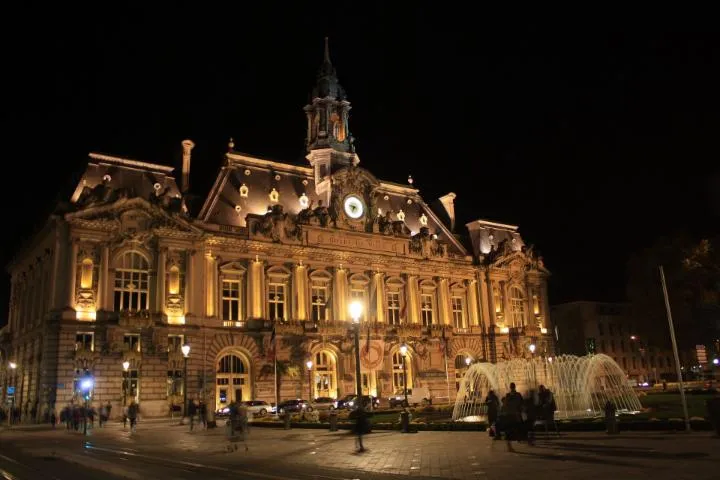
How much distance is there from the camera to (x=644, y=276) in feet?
191

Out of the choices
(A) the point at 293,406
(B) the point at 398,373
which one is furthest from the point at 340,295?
(A) the point at 293,406

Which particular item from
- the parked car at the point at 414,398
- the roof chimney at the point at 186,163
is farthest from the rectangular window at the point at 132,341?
the parked car at the point at 414,398

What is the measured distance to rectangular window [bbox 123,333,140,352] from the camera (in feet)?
151

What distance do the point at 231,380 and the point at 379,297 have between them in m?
16.0

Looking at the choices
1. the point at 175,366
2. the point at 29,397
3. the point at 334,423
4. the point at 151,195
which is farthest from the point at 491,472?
the point at 29,397

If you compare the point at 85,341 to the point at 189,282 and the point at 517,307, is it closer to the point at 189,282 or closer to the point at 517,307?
the point at 189,282

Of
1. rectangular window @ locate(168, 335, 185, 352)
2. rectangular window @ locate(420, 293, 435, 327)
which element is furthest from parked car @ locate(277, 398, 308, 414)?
rectangular window @ locate(420, 293, 435, 327)

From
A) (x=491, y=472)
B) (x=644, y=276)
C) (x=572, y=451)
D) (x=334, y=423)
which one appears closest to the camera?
(x=491, y=472)

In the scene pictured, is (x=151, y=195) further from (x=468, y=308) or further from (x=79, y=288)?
(x=468, y=308)

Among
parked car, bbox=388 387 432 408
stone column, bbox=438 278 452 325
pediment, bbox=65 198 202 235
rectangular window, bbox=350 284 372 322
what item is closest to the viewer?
pediment, bbox=65 198 202 235

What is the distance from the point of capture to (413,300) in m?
62.2

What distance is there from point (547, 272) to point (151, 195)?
4437 centimetres

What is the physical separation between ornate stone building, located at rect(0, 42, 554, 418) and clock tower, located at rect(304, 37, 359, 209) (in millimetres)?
206

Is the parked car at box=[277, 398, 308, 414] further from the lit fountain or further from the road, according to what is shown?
the road
